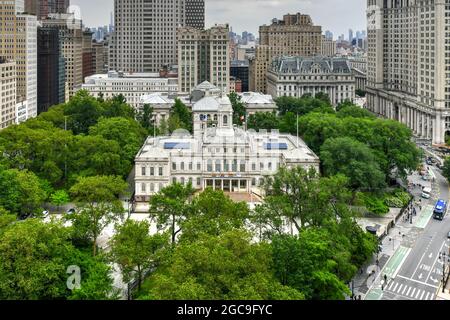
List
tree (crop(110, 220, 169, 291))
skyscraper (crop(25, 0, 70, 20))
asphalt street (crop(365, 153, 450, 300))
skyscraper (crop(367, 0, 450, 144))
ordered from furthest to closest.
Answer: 1. skyscraper (crop(25, 0, 70, 20))
2. skyscraper (crop(367, 0, 450, 144))
3. asphalt street (crop(365, 153, 450, 300))
4. tree (crop(110, 220, 169, 291))

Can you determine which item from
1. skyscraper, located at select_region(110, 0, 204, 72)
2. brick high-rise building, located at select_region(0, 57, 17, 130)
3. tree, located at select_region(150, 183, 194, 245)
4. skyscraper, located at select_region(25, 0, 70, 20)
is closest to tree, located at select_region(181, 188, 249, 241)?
tree, located at select_region(150, 183, 194, 245)

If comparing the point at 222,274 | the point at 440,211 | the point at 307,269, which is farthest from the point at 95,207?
the point at 440,211

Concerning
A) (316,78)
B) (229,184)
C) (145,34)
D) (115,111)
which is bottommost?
(229,184)

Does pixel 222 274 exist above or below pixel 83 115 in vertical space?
below

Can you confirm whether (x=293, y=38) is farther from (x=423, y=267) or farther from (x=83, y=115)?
(x=423, y=267)

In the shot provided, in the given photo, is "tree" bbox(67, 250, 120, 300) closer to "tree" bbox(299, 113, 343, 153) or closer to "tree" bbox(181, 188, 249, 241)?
"tree" bbox(181, 188, 249, 241)

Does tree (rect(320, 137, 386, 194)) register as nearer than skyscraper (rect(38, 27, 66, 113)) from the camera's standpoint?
Yes

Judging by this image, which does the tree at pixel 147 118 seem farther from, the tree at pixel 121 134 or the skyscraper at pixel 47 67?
the skyscraper at pixel 47 67

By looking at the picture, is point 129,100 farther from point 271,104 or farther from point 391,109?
point 391,109
